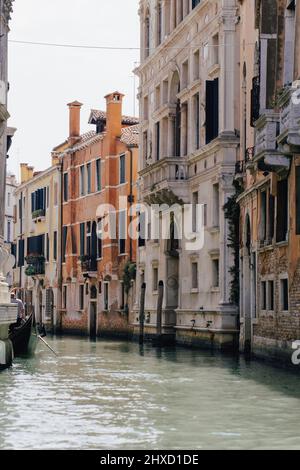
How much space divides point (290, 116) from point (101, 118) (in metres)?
20.0

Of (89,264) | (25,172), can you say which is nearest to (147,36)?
(89,264)

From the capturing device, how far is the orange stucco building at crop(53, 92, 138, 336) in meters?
31.8

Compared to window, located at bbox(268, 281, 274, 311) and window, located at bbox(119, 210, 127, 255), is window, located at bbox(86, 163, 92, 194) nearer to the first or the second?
window, located at bbox(119, 210, 127, 255)

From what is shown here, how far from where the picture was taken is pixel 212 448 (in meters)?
8.06

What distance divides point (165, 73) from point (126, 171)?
5.24m

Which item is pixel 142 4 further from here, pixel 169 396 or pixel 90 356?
pixel 169 396

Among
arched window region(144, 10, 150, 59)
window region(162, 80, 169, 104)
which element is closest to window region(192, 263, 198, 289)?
window region(162, 80, 169, 104)

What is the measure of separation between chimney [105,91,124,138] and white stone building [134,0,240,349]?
10.1 ft

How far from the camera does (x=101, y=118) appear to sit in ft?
112

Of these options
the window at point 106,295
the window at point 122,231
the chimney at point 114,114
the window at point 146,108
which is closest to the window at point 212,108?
the window at point 146,108

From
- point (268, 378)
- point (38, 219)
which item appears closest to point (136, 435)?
point (268, 378)

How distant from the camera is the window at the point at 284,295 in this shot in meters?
16.8

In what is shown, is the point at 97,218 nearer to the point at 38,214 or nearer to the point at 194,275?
the point at 38,214

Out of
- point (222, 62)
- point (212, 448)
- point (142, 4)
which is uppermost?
point (142, 4)
